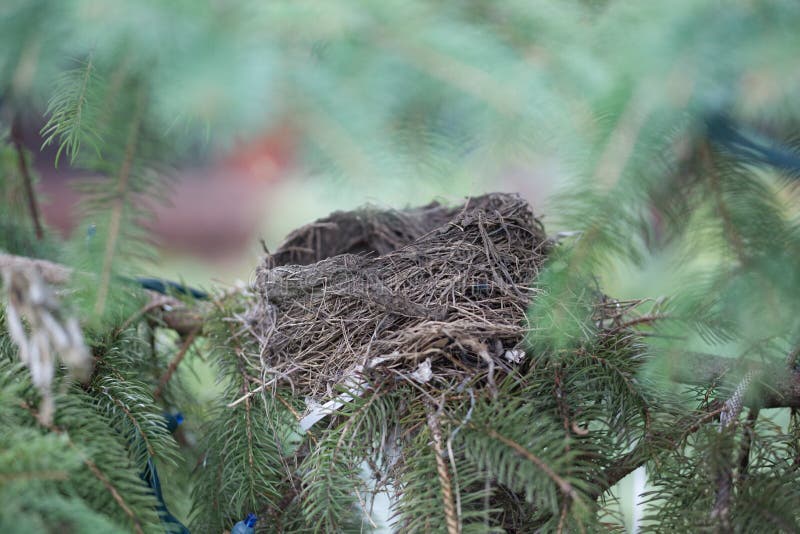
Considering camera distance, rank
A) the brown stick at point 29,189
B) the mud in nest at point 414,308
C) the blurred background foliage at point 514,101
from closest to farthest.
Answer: the blurred background foliage at point 514,101
the mud in nest at point 414,308
the brown stick at point 29,189

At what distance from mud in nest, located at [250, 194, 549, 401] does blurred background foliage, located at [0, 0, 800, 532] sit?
12 cm

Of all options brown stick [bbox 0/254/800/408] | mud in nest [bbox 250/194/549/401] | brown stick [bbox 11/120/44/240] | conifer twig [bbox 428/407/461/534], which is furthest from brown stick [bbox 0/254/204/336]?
conifer twig [bbox 428/407/461/534]

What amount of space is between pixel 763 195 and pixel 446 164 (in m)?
0.49

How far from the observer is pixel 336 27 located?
0.49 metres

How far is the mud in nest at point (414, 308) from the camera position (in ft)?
2.42

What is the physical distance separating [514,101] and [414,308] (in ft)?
1.02

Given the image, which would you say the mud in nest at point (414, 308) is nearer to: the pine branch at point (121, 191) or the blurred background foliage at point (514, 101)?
the blurred background foliage at point (514, 101)

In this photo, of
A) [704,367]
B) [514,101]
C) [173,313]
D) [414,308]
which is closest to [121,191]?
[173,313]

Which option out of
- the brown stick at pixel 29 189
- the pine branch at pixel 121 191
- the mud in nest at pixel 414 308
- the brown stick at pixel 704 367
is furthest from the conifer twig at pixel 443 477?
the brown stick at pixel 29 189

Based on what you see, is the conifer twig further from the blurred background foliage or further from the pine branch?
the pine branch

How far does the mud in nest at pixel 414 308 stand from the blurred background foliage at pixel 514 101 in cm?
12

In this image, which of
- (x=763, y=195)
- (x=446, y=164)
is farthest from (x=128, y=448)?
(x=763, y=195)

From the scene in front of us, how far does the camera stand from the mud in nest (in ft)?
2.42

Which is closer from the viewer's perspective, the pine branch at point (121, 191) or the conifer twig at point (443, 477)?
the conifer twig at point (443, 477)
